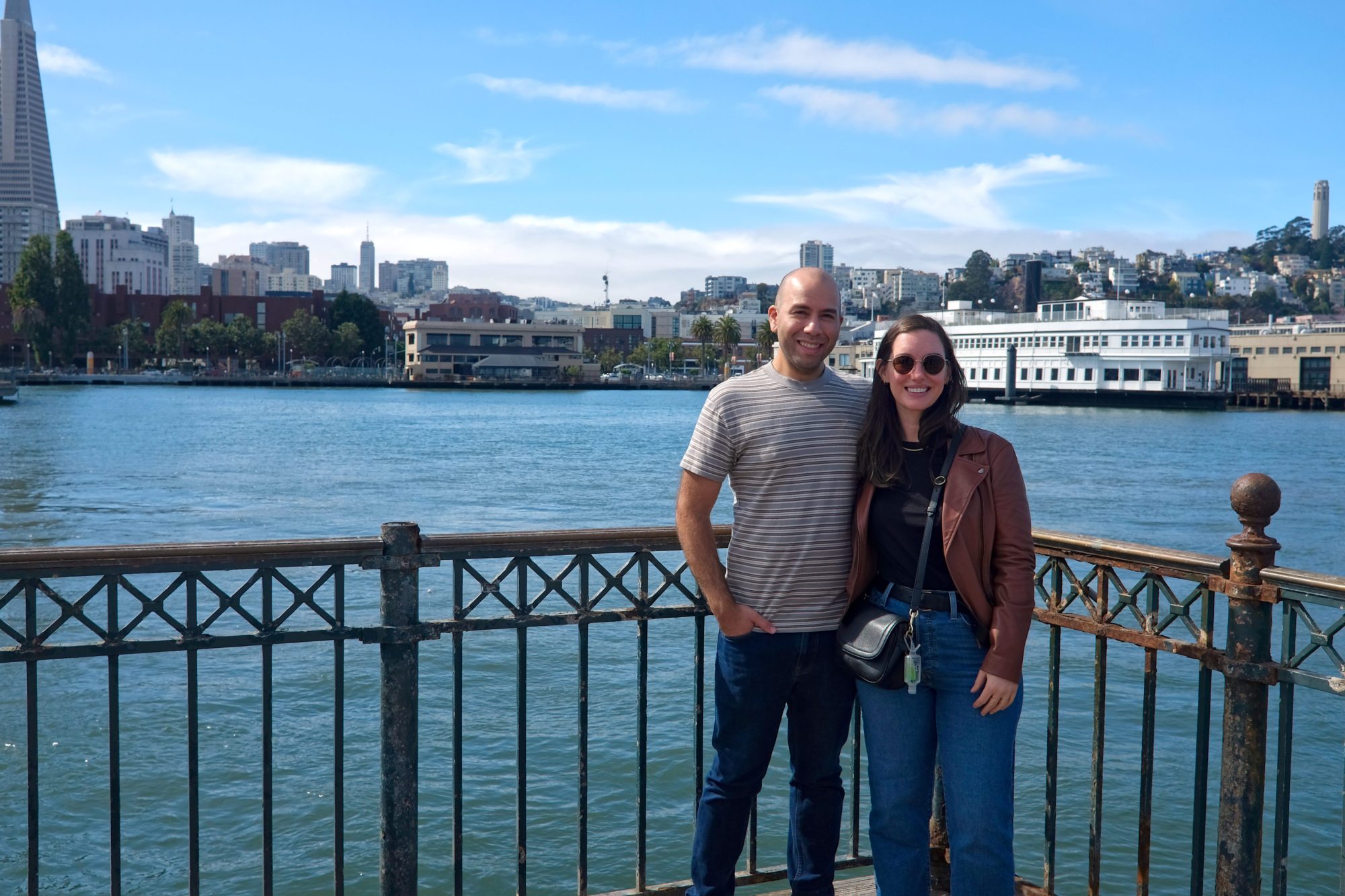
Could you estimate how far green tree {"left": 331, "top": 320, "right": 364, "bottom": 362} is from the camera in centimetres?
14025

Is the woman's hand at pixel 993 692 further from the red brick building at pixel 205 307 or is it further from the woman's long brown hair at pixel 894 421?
the red brick building at pixel 205 307

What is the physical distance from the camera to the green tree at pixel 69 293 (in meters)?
117

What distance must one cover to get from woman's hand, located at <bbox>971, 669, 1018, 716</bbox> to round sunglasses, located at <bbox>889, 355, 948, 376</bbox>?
839mm

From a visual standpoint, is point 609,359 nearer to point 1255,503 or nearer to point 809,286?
point 809,286

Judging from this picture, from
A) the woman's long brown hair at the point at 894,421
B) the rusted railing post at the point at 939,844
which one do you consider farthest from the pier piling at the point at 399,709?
the rusted railing post at the point at 939,844

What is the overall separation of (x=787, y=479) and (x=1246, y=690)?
145 centimetres

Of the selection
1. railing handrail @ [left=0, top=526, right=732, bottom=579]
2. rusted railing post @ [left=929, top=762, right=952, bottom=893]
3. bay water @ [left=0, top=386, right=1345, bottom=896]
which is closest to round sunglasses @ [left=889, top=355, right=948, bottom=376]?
railing handrail @ [left=0, top=526, right=732, bottom=579]

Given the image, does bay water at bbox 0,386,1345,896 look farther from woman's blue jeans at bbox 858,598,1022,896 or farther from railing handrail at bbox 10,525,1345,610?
woman's blue jeans at bbox 858,598,1022,896

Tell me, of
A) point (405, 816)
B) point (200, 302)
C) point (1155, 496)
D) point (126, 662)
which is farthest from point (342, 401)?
point (405, 816)

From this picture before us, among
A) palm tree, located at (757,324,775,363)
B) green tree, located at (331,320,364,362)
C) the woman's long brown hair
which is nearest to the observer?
the woman's long brown hair

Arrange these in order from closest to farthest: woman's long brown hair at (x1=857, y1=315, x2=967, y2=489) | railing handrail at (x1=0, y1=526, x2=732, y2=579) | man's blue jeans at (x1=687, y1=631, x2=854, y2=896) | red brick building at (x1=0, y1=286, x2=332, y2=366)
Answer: railing handrail at (x1=0, y1=526, x2=732, y2=579) < woman's long brown hair at (x1=857, y1=315, x2=967, y2=489) < man's blue jeans at (x1=687, y1=631, x2=854, y2=896) < red brick building at (x1=0, y1=286, x2=332, y2=366)

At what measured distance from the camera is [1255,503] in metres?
3.12

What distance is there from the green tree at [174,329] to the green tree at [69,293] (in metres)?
9.17

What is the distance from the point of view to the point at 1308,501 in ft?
111
